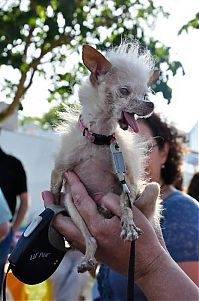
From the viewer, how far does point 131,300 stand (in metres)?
1.23

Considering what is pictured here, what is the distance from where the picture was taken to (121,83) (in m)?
1.45

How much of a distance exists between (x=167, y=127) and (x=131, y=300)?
1.23 m

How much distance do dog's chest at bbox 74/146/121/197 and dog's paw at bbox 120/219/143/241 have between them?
0.19 meters

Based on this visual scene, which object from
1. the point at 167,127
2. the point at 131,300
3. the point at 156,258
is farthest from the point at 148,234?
the point at 167,127

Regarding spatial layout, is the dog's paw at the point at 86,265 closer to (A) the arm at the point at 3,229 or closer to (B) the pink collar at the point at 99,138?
(B) the pink collar at the point at 99,138

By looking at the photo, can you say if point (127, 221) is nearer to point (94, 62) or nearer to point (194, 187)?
point (94, 62)

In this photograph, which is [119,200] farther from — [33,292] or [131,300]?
[33,292]

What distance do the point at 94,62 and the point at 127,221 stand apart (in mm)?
447

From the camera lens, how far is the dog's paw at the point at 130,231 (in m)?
1.25

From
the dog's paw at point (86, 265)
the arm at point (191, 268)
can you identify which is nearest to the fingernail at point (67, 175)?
the dog's paw at point (86, 265)

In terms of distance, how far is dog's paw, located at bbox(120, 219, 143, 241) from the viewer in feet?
4.09

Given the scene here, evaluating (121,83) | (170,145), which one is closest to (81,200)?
(121,83)

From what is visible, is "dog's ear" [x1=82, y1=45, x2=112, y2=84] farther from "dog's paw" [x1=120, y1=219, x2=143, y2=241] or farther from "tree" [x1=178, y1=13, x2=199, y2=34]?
"tree" [x1=178, y1=13, x2=199, y2=34]

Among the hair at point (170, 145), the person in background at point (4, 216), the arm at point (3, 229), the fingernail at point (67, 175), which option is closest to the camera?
the fingernail at point (67, 175)
